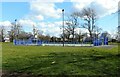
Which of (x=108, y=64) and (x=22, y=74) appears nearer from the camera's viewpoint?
(x=22, y=74)

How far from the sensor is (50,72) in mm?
9883

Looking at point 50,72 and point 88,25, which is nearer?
point 50,72

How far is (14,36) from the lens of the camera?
4240 inches

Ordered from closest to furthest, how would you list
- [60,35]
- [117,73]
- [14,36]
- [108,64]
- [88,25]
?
[117,73] < [108,64] < [88,25] < [60,35] < [14,36]

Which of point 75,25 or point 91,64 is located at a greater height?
point 75,25

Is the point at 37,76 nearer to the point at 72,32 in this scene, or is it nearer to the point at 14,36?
the point at 72,32

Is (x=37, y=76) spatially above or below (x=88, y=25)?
below

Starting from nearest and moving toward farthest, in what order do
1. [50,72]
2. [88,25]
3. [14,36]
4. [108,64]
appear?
[50,72] → [108,64] → [88,25] → [14,36]

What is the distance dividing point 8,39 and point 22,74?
104124 millimetres

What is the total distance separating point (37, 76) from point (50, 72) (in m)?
0.66

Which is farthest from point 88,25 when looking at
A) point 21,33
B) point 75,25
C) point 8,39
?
point 8,39

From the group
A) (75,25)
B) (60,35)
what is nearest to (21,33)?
(60,35)

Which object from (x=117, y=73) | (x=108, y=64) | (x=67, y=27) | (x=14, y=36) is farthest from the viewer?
(x=14, y=36)

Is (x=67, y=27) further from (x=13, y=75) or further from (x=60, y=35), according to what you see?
(x=13, y=75)
